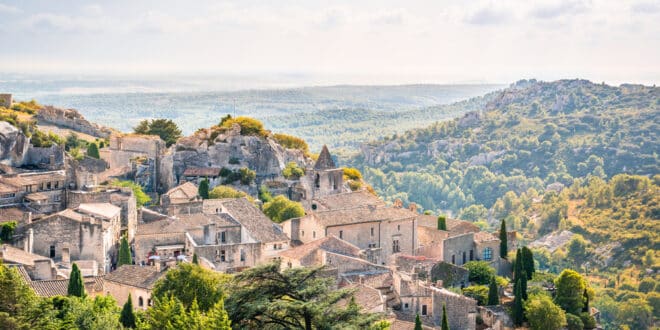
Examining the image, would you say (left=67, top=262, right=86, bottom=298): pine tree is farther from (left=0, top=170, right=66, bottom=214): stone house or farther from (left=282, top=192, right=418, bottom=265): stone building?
(left=282, top=192, right=418, bottom=265): stone building

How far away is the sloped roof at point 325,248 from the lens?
4841 centimetres

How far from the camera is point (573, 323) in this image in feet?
167

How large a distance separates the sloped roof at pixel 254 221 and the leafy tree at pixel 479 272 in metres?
10.5

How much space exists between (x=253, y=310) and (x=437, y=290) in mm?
17841

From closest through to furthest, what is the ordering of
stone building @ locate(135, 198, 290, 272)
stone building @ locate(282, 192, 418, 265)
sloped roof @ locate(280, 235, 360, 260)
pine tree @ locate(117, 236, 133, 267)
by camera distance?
1. pine tree @ locate(117, 236, 133, 267)
2. stone building @ locate(135, 198, 290, 272)
3. sloped roof @ locate(280, 235, 360, 260)
4. stone building @ locate(282, 192, 418, 265)

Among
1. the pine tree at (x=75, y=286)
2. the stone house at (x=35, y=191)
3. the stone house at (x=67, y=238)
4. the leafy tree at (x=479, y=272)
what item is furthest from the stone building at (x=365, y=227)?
the pine tree at (x=75, y=286)

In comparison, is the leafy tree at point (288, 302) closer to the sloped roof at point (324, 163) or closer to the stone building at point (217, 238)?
the stone building at point (217, 238)

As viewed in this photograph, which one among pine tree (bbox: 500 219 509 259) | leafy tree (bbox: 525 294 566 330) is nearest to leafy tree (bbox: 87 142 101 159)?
pine tree (bbox: 500 219 509 259)

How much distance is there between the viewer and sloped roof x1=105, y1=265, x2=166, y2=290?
41.2 metres

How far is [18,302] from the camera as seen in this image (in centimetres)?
3078

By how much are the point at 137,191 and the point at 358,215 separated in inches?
611

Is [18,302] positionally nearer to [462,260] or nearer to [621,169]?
[462,260]

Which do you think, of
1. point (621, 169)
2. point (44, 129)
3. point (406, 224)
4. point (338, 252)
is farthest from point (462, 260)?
point (621, 169)

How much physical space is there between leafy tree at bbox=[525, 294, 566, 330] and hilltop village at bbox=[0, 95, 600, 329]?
52.9 inches
